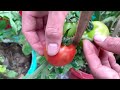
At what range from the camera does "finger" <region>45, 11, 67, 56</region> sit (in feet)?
2.83

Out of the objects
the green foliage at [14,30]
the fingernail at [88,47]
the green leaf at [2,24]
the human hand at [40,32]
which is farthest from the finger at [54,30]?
the green leaf at [2,24]

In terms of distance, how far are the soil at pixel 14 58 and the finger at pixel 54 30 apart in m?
0.84

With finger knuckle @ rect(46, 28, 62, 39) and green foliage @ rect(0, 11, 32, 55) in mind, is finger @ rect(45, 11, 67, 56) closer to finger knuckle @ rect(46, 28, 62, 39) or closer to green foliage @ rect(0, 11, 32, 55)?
finger knuckle @ rect(46, 28, 62, 39)

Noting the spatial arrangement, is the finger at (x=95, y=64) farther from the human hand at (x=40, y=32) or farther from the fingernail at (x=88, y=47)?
the human hand at (x=40, y=32)

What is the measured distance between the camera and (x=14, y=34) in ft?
5.65

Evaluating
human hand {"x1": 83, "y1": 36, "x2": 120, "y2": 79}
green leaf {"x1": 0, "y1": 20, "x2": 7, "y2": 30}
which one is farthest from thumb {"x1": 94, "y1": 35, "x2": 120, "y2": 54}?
green leaf {"x1": 0, "y1": 20, "x2": 7, "y2": 30}

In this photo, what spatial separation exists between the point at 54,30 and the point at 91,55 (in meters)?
0.27

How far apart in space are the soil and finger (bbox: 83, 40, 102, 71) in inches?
30.6

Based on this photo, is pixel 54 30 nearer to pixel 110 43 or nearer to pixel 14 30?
pixel 110 43

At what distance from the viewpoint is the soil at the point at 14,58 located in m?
1.84

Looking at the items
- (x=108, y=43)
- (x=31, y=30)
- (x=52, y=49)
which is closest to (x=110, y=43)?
(x=108, y=43)
